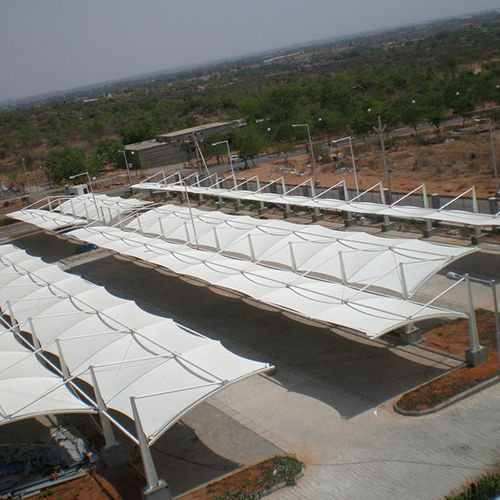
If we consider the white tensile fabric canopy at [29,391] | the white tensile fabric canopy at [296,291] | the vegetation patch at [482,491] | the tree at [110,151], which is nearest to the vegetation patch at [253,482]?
the vegetation patch at [482,491]

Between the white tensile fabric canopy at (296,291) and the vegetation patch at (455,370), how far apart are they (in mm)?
1489

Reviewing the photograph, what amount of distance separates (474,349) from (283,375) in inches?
217

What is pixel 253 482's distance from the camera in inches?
549

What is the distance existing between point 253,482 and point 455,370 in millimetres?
6841

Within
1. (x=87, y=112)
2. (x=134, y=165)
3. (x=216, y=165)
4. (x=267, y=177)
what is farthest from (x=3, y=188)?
(x=87, y=112)

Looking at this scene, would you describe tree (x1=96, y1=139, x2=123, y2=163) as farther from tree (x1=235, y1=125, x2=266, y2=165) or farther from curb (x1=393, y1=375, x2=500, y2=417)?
curb (x1=393, y1=375, x2=500, y2=417)

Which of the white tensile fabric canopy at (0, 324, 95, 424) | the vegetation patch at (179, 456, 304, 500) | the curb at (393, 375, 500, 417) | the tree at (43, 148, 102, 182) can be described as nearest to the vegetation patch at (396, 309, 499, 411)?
the curb at (393, 375, 500, 417)

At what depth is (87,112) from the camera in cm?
14775

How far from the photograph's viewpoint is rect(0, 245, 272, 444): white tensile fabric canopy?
48.8 ft

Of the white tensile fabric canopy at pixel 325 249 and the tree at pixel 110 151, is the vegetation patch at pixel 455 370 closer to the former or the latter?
the white tensile fabric canopy at pixel 325 249

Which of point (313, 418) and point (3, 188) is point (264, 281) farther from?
point (3, 188)

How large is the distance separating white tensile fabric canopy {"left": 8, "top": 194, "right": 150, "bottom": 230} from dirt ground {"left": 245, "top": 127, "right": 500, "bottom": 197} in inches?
619

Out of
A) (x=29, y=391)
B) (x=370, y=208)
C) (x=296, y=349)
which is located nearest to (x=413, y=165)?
(x=370, y=208)

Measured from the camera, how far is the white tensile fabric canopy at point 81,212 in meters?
40.1
